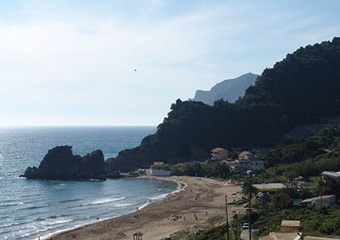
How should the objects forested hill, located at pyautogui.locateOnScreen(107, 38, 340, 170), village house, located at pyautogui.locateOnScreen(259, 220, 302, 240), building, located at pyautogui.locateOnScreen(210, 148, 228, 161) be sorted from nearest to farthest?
village house, located at pyautogui.locateOnScreen(259, 220, 302, 240) < building, located at pyautogui.locateOnScreen(210, 148, 228, 161) < forested hill, located at pyautogui.locateOnScreen(107, 38, 340, 170)

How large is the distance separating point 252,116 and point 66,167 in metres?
49.1

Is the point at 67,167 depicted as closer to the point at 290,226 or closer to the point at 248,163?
the point at 248,163

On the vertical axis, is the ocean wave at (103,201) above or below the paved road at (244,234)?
below

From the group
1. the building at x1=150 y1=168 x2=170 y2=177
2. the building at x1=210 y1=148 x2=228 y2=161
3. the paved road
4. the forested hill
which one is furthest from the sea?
the paved road

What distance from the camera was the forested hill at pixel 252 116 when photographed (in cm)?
10175

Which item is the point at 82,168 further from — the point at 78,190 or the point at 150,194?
the point at 150,194

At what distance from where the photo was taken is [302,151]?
254 ft

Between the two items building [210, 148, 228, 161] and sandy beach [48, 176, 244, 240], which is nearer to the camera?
sandy beach [48, 176, 244, 240]

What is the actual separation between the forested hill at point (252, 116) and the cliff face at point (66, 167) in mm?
6249

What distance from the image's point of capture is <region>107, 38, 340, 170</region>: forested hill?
102 meters

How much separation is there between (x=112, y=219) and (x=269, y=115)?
67.8 m

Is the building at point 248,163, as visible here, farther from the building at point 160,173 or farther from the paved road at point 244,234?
the paved road at point 244,234

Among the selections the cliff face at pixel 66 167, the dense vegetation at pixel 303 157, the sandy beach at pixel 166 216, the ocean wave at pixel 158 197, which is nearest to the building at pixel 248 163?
the dense vegetation at pixel 303 157

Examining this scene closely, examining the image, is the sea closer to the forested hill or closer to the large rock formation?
the large rock formation
